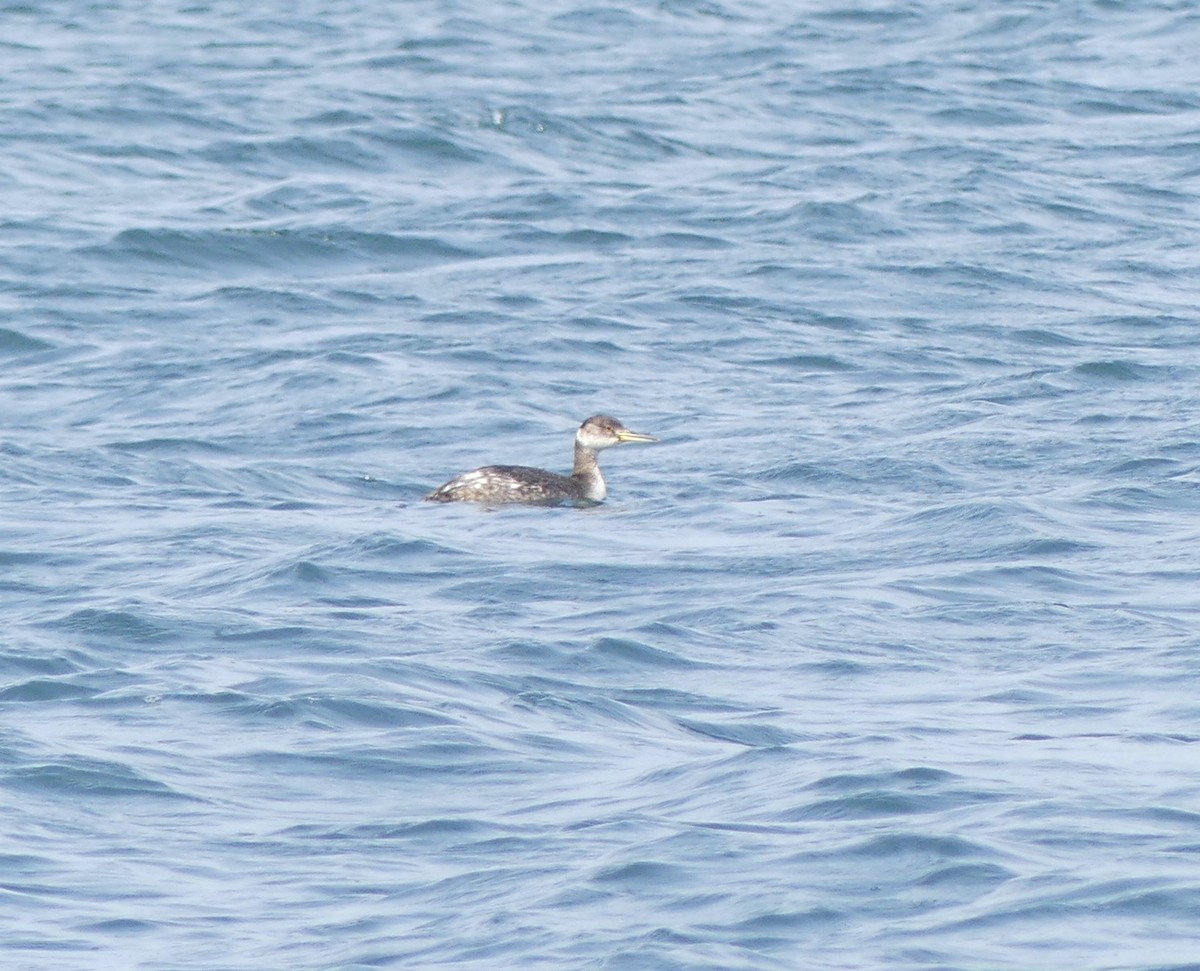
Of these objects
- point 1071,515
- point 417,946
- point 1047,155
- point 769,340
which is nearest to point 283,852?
point 417,946

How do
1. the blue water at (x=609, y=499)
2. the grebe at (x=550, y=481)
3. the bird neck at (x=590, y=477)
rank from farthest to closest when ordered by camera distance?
the bird neck at (x=590, y=477)
the grebe at (x=550, y=481)
the blue water at (x=609, y=499)

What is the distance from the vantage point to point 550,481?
47.7 ft

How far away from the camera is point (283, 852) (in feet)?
27.6

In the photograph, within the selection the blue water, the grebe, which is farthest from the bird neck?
the blue water

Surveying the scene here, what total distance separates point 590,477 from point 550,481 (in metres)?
0.26

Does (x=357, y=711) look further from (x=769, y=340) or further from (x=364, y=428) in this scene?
(x=769, y=340)

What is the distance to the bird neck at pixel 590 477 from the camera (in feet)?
48.0

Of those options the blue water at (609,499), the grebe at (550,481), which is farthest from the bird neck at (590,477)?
the blue water at (609,499)

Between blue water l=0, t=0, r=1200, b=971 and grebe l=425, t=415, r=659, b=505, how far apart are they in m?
0.15

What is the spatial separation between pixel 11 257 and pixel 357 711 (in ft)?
38.1

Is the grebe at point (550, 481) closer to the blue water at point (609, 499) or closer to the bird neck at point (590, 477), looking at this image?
the bird neck at point (590, 477)

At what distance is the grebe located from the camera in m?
13.9

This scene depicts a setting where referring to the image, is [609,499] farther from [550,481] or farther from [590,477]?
[550,481]

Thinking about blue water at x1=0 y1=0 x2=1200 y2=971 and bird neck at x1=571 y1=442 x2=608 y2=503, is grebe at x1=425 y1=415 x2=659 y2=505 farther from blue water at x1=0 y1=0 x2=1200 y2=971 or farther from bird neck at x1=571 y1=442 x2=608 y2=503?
blue water at x1=0 y1=0 x2=1200 y2=971
